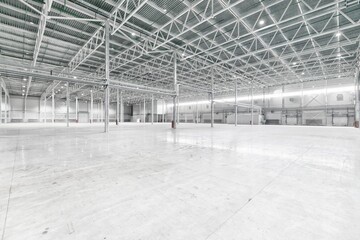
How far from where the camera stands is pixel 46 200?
213 centimetres

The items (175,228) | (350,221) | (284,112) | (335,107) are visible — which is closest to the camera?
(175,228)

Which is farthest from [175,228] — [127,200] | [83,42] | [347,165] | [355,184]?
[83,42]

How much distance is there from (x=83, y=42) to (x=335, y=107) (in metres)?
38.3

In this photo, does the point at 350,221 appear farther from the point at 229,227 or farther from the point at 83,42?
the point at 83,42

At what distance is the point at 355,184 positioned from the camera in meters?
2.73

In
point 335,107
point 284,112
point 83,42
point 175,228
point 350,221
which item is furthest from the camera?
point 284,112

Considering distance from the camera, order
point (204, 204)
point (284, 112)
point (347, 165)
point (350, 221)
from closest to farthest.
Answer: point (350, 221) < point (204, 204) < point (347, 165) < point (284, 112)

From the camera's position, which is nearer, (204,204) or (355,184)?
(204,204)

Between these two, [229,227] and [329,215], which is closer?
[229,227]

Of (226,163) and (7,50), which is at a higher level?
(7,50)

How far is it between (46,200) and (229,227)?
7.50ft

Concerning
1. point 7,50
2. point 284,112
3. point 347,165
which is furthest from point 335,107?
point 7,50

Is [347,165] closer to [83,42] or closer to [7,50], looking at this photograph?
[83,42]

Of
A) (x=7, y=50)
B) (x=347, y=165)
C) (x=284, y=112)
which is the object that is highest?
(x=7, y=50)
